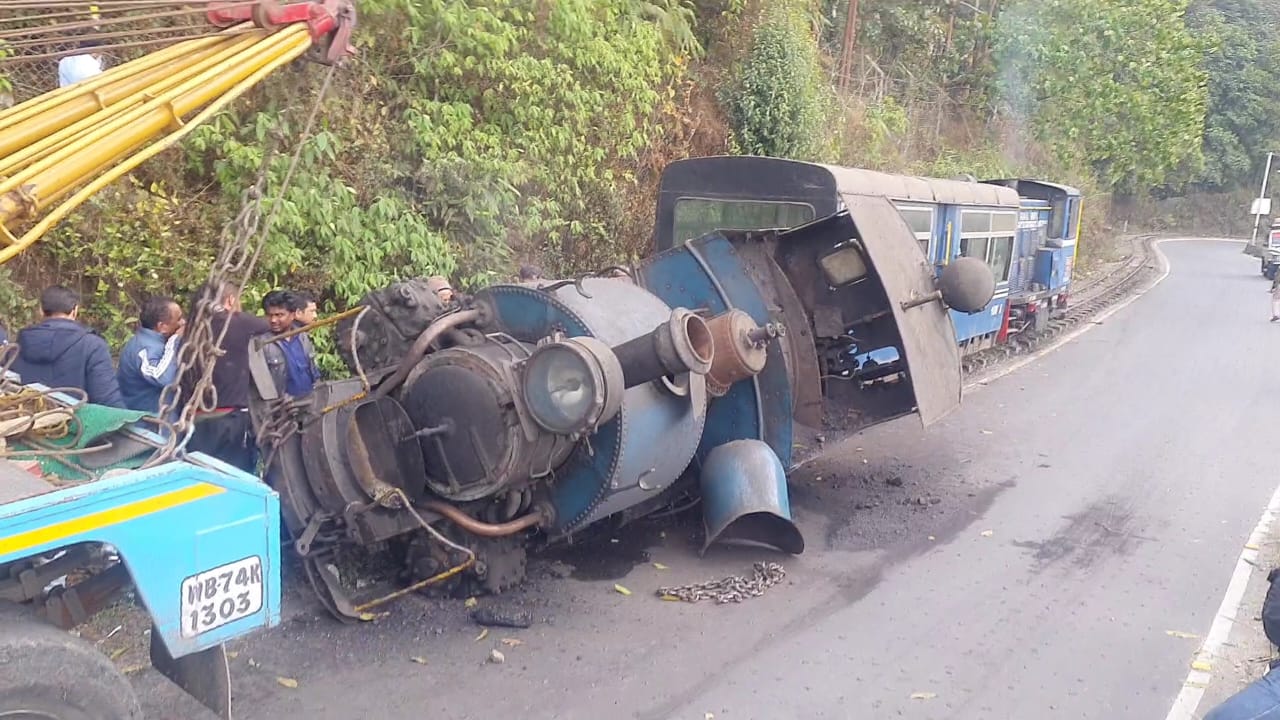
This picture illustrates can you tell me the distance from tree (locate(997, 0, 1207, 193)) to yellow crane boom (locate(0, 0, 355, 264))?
27864mm

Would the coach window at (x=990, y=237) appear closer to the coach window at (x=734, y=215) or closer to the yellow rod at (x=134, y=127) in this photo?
the coach window at (x=734, y=215)

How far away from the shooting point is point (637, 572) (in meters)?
6.48

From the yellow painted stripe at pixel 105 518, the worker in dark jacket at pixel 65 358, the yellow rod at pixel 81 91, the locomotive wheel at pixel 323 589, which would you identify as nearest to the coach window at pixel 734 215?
the locomotive wheel at pixel 323 589

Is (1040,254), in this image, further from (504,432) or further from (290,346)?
(504,432)

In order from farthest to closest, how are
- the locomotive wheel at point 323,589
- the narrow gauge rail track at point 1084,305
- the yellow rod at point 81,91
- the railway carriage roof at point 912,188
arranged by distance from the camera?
the narrow gauge rail track at point 1084,305 → the railway carriage roof at point 912,188 → the locomotive wheel at point 323,589 → the yellow rod at point 81,91

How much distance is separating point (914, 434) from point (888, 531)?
2943 millimetres

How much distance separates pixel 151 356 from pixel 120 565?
2.85 m

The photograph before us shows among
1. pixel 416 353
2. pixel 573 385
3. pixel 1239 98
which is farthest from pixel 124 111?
pixel 1239 98

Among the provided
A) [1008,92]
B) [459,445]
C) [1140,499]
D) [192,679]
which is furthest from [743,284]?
[1008,92]

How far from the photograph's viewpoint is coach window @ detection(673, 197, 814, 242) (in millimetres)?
9391

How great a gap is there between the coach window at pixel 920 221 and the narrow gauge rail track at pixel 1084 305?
3090 mm

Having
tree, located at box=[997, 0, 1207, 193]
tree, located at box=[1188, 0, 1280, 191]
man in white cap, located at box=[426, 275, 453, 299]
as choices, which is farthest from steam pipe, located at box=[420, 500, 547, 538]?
tree, located at box=[1188, 0, 1280, 191]

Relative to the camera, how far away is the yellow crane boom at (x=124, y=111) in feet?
10.7

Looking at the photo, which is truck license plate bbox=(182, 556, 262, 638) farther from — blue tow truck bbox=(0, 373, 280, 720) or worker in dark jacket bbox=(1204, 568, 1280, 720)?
worker in dark jacket bbox=(1204, 568, 1280, 720)
